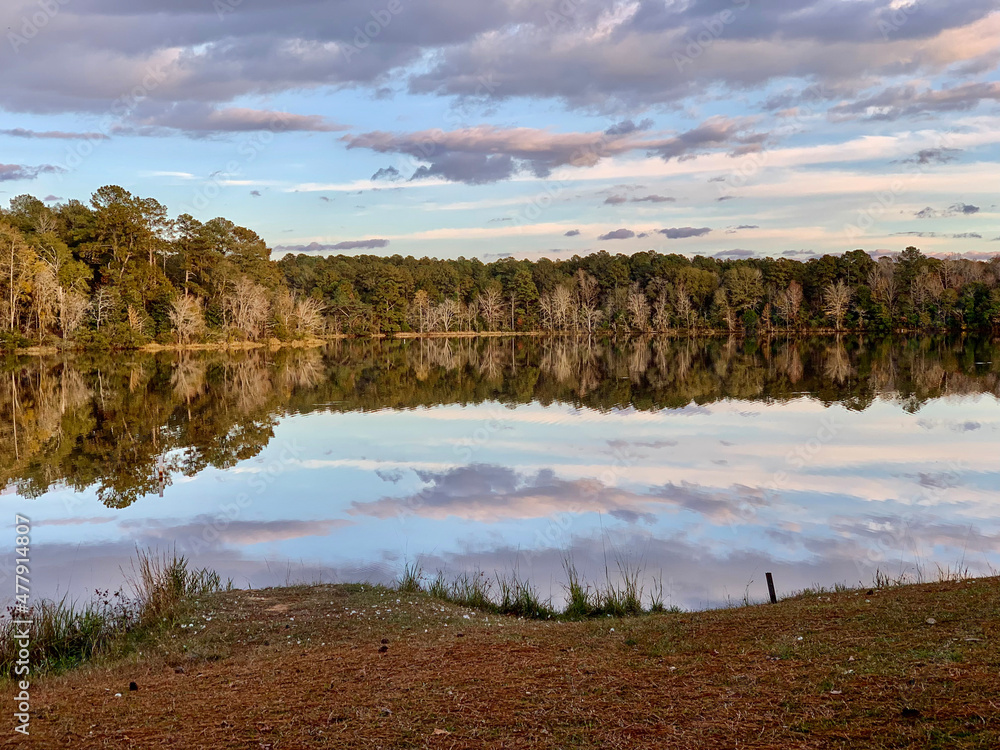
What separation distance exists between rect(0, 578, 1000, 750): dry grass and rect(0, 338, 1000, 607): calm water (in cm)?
360

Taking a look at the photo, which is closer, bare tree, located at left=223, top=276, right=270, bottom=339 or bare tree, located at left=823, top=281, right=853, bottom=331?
bare tree, located at left=223, top=276, right=270, bottom=339

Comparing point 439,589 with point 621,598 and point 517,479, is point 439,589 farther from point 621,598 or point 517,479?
point 517,479

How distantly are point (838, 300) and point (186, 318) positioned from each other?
77558mm

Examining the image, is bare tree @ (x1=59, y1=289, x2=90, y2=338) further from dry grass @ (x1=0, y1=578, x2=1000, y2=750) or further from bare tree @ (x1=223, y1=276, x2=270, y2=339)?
dry grass @ (x1=0, y1=578, x2=1000, y2=750)

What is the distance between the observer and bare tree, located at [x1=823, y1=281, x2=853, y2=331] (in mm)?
98250

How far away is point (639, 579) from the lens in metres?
11.9

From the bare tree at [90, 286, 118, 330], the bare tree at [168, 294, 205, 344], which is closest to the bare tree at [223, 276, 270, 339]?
the bare tree at [168, 294, 205, 344]

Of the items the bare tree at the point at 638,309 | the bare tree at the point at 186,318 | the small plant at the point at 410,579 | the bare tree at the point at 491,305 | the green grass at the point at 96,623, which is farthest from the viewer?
the bare tree at the point at 491,305

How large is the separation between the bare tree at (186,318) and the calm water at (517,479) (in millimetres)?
33745

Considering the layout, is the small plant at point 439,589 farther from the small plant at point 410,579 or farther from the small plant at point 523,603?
the small plant at point 523,603

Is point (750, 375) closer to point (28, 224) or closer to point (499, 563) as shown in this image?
point (499, 563)

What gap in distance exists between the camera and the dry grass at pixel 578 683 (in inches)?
193

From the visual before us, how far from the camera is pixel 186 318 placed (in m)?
74.8

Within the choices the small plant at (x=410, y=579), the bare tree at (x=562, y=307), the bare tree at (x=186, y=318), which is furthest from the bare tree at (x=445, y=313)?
the small plant at (x=410, y=579)
